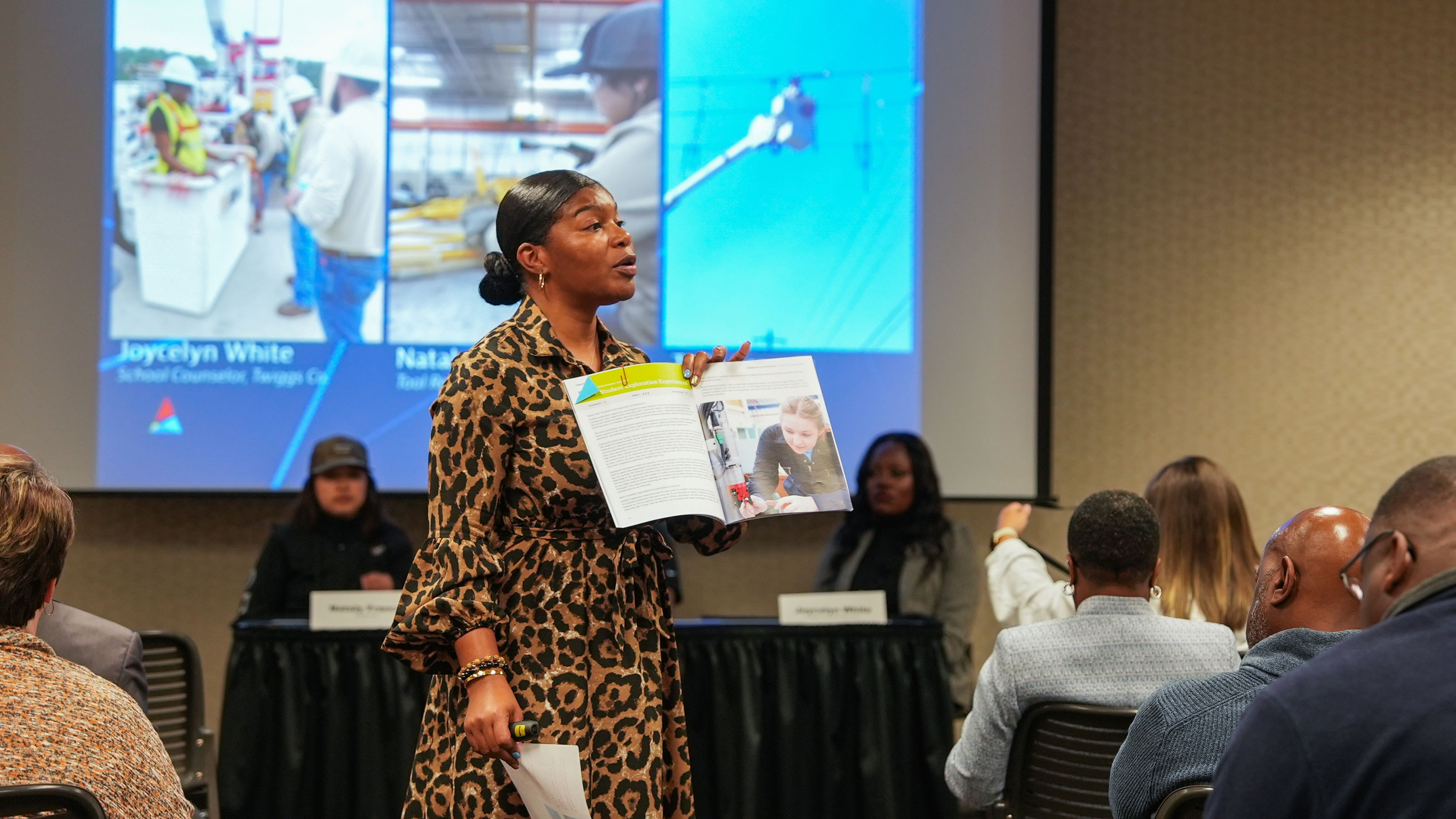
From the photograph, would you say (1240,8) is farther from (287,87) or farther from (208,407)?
(208,407)

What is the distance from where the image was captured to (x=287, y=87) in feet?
14.0

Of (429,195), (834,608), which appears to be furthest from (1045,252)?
(429,195)

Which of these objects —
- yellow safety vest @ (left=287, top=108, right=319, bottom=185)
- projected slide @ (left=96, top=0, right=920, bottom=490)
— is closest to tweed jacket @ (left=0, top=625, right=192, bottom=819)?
projected slide @ (left=96, top=0, right=920, bottom=490)

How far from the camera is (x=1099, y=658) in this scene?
6.79 feet

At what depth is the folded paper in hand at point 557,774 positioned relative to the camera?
140 cm

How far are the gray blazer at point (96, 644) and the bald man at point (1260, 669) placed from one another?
1.67 meters

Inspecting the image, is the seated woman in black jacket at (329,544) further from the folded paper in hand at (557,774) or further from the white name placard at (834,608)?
the folded paper in hand at (557,774)

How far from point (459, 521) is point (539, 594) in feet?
0.44

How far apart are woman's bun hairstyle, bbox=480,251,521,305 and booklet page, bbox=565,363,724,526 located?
7.8 inches

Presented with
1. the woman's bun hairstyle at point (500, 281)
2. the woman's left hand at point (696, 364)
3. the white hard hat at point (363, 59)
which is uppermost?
the white hard hat at point (363, 59)

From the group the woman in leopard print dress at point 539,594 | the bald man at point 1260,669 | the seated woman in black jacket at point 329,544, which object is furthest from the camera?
the seated woman in black jacket at point 329,544

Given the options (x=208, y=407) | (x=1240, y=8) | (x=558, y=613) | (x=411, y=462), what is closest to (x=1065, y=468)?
(x=1240, y=8)

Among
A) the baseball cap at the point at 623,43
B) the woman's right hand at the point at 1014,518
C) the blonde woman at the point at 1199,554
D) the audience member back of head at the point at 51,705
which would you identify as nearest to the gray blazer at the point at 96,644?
the audience member back of head at the point at 51,705

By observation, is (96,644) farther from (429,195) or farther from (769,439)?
(429,195)
